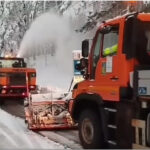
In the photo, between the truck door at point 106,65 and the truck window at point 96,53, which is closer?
Answer: the truck door at point 106,65

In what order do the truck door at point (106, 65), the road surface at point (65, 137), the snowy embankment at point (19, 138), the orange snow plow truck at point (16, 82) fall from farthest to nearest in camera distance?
the orange snow plow truck at point (16, 82)
the road surface at point (65, 137)
the snowy embankment at point (19, 138)
the truck door at point (106, 65)

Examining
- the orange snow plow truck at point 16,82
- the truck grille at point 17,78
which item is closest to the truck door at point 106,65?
the orange snow plow truck at point 16,82

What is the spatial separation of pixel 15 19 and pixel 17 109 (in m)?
47.2

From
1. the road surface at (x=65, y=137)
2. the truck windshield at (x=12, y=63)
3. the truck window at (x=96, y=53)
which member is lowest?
the road surface at (x=65, y=137)

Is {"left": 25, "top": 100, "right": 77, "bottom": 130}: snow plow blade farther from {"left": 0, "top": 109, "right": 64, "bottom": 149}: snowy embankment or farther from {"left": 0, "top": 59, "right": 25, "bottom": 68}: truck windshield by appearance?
{"left": 0, "top": 59, "right": 25, "bottom": 68}: truck windshield

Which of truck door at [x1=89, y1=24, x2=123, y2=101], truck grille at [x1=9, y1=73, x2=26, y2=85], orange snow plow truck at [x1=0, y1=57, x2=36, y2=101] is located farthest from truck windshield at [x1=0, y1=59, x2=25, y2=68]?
truck door at [x1=89, y1=24, x2=123, y2=101]

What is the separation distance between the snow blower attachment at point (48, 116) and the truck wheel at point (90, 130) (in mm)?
2540

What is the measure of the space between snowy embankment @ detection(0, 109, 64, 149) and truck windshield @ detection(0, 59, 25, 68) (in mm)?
7316

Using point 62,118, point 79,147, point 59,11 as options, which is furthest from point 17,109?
point 59,11

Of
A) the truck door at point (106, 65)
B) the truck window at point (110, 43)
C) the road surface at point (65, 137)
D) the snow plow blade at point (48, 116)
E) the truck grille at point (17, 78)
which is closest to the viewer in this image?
the truck door at point (106, 65)

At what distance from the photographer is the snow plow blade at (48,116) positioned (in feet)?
39.0

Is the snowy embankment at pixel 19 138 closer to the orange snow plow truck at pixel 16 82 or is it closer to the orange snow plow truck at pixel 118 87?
the orange snow plow truck at pixel 118 87

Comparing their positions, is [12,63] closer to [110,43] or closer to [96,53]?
[96,53]

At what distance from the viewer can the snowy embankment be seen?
9.30 metres
